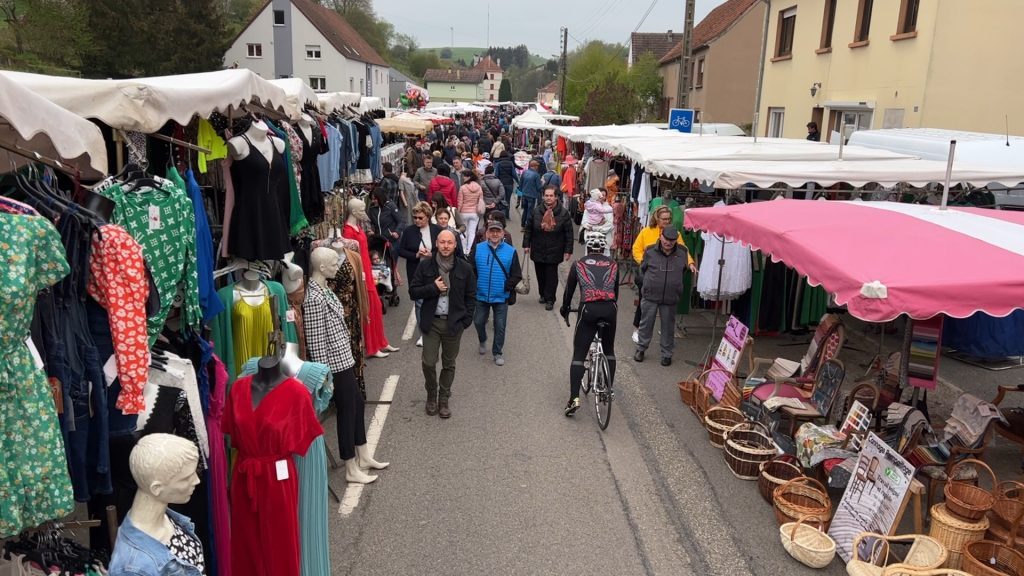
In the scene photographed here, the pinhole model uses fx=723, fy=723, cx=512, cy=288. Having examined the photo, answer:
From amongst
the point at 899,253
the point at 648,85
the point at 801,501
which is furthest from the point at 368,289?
the point at 648,85

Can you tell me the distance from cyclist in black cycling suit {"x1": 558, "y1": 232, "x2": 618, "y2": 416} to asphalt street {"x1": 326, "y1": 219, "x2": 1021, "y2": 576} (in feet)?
1.74

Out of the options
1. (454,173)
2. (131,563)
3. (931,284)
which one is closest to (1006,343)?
(931,284)

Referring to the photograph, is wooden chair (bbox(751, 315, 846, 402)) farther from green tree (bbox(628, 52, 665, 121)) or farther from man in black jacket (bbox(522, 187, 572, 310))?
green tree (bbox(628, 52, 665, 121))

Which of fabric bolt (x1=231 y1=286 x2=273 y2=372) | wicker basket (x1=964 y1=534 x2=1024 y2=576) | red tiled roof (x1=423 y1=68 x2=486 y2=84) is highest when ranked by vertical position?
red tiled roof (x1=423 y1=68 x2=486 y2=84)

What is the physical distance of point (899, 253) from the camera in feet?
15.9

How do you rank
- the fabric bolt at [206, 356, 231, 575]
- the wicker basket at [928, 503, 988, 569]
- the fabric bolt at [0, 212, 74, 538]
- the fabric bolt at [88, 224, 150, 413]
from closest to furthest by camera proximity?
the fabric bolt at [0, 212, 74, 538] → the fabric bolt at [88, 224, 150, 413] → the fabric bolt at [206, 356, 231, 575] → the wicker basket at [928, 503, 988, 569]

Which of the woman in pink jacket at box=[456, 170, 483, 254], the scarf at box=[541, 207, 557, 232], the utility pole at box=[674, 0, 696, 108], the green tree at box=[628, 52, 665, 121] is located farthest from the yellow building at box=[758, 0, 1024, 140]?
the green tree at box=[628, 52, 665, 121]

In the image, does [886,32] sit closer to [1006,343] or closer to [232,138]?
[1006,343]

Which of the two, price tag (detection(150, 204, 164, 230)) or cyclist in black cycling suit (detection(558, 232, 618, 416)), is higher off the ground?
price tag (detection(150, 204, 164, 230))

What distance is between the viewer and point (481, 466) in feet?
20.3

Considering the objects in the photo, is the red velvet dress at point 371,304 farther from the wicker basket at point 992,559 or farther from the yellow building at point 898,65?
the yellow building at point 898,65

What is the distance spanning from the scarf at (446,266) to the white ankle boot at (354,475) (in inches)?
76.3

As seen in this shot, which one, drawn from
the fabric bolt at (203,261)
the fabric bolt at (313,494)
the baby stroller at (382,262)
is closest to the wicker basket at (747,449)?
the fabric bolt at (313,494)

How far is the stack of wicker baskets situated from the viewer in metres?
6.08
